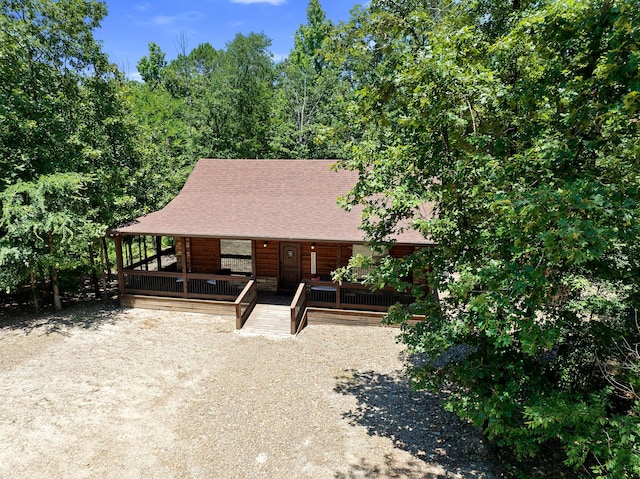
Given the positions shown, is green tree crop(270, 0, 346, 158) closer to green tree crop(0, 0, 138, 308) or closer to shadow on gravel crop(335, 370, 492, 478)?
green tree crop(0, 0, 138, 308)

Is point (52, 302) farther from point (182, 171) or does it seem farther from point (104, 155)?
point (182, 171)

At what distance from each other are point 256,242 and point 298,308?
376 centimetres

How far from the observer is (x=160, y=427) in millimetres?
7688

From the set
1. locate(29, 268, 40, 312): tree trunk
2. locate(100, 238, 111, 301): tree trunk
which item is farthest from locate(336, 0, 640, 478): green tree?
locate(29, 268, 40, 312): tree trunk

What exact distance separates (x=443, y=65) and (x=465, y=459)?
22.6ft

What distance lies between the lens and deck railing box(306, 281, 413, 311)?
1300cm

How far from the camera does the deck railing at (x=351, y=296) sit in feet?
42.7

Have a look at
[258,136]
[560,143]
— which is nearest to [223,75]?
[258,136]

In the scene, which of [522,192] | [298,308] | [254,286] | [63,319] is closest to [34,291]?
[63,319]

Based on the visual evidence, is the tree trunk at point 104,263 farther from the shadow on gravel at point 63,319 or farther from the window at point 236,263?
the window at point 236,263

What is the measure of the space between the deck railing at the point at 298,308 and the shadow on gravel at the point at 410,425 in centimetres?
285

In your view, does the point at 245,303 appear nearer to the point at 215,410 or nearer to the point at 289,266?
the point at 289,266

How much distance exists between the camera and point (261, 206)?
15.4 m

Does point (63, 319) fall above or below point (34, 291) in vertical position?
below
